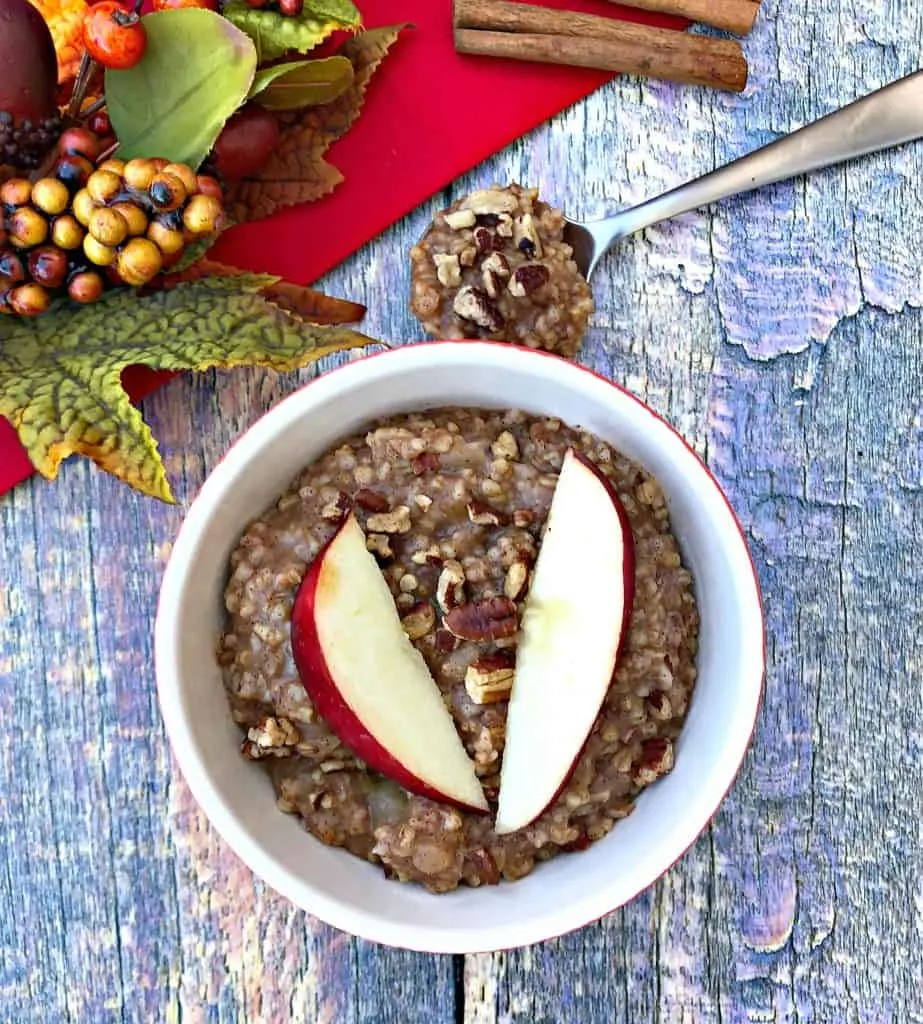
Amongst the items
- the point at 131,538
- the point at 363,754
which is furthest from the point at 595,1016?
the point at 131,538

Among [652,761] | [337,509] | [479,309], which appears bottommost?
[652,761]

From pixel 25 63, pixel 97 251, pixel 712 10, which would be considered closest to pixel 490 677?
pixel 97 251

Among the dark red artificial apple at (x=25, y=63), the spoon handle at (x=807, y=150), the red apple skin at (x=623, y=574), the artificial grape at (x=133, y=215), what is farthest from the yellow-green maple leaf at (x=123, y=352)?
the spoon handle at (x=807, y=150)

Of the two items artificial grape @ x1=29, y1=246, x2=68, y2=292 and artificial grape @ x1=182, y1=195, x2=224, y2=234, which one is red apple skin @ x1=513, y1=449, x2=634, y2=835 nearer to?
artificial grape @ x1=182, y1=195, x2=224, y2=234

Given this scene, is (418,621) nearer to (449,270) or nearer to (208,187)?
(449,270)

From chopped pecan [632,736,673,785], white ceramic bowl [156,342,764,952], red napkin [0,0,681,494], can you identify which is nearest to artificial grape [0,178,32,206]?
→ red napkin [0,0,681,494]

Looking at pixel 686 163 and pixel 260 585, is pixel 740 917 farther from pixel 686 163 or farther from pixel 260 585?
pixel 686 163

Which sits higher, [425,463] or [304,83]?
[304,83]
